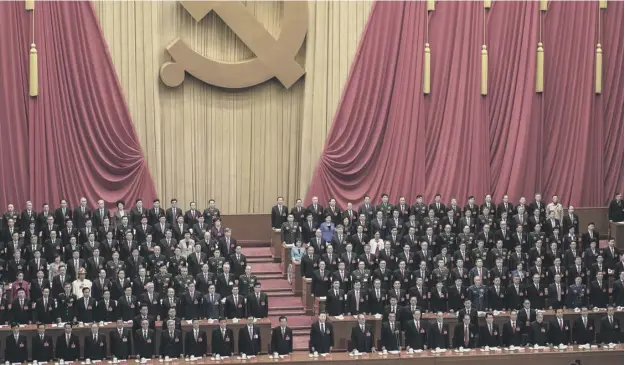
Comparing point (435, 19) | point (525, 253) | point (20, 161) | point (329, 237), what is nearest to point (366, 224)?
point (329, 237)

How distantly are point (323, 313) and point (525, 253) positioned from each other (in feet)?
10.8

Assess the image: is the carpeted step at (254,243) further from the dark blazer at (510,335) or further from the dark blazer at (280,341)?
the dark blazer at (510,335)

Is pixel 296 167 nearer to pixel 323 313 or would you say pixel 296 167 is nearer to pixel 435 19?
pixel 435 19

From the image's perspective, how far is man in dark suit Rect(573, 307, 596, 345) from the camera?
14.0m

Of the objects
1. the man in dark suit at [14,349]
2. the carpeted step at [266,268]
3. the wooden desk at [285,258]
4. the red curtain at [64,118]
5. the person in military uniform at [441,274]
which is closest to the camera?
the man in dark suit at [14,349]

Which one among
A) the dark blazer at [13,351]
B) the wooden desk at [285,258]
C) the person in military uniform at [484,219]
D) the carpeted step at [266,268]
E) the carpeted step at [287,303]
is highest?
the person in military uniform at [484,219]

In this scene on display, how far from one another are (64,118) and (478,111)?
5867mm

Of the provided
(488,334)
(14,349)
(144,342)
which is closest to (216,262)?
(144,342)

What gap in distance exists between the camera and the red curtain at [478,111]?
17.6m

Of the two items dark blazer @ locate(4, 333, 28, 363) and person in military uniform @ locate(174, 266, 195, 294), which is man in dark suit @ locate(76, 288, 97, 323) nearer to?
dark blazer @ locate(4, 333, 28, 363)

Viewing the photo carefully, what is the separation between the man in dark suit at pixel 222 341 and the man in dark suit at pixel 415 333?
194 cm

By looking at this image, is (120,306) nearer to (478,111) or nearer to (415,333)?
(415,333)

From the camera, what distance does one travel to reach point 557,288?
14.8 m

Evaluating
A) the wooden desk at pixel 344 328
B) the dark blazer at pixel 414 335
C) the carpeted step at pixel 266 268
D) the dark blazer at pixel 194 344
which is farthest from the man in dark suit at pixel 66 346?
the dark blazer at pixel 414 335
